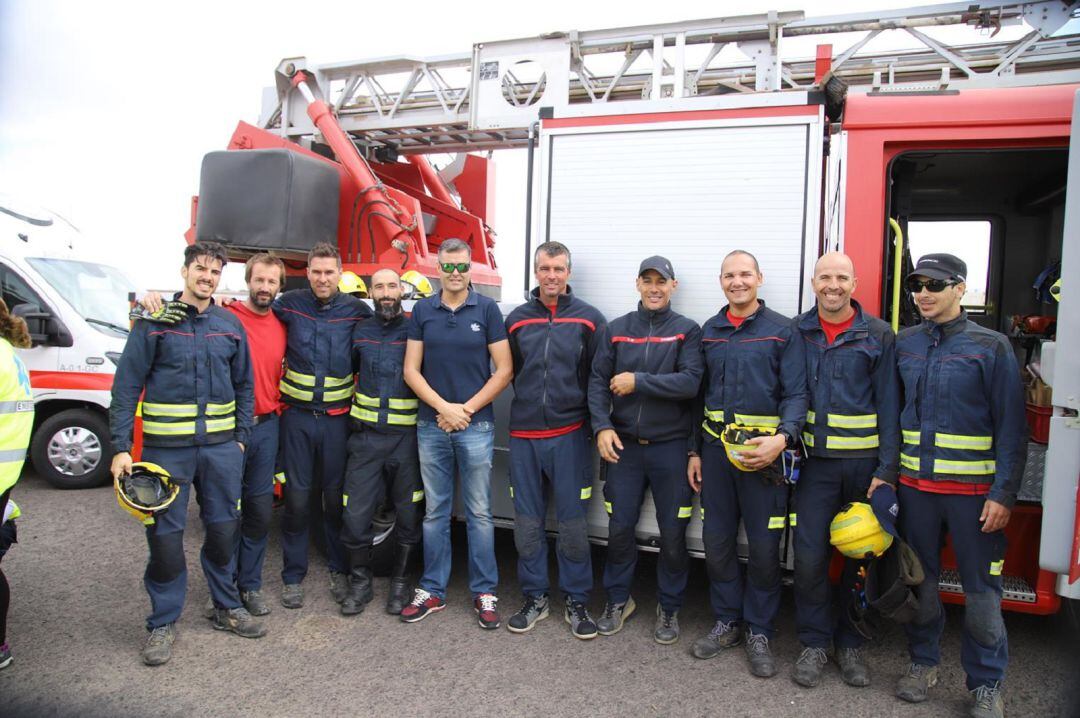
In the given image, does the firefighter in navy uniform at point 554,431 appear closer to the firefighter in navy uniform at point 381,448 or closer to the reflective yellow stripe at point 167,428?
the firefighter in navy uniform at point 381,448

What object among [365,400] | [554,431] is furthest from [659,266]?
[365,400]

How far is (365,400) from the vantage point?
3773 millimetres

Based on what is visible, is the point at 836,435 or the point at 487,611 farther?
the point at 487,611

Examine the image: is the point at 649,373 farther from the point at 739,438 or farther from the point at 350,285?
the point at 350,285

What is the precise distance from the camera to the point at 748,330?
3271 millimetres

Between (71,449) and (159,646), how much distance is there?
147 inches

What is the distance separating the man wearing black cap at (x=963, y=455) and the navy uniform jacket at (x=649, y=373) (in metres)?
0.93

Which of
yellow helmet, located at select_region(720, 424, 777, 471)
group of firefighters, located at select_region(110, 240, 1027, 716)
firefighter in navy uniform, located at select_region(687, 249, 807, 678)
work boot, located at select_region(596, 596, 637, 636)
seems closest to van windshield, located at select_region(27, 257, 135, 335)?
group of firefighters, located at select_region(110, 240, 1027, 716)

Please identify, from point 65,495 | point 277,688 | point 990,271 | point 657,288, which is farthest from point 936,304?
point 65,495

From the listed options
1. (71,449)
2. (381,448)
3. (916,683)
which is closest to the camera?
(916,683)

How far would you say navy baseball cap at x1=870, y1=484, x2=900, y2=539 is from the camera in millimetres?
2900

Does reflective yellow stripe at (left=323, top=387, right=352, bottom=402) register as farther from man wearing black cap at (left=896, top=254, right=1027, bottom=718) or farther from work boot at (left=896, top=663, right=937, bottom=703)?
work boot at (left=896, top=663, right=937, bottom=703)

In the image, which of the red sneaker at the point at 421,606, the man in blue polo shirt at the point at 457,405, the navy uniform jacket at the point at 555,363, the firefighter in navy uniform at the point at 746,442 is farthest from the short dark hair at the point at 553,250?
the red sneaker at the point at 421,606

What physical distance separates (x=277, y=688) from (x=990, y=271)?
5.19 meters
